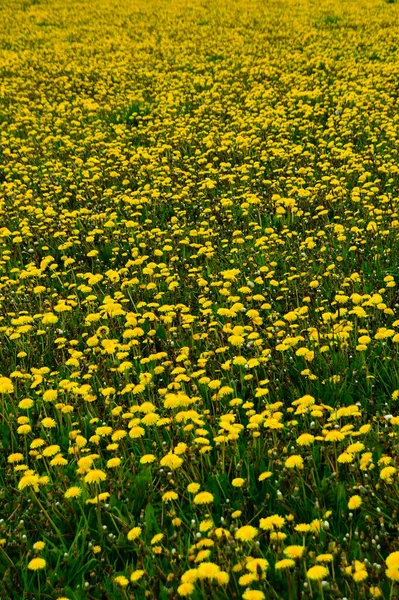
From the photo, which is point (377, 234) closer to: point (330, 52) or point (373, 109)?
point (373, 109)

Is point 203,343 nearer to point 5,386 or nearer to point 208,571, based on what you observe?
point 5,386

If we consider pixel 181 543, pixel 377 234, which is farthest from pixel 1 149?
pixel 181 543

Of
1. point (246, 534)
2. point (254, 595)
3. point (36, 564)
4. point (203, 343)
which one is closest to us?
point (254, 595)

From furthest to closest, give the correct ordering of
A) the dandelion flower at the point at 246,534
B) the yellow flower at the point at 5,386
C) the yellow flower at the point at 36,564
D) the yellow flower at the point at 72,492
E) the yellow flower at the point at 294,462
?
the yellow flower at the point at 5,386, the yellow flower at the point at 72,492, the yellow flower at the point at 294,462, the yellow flower at the point at 36,564, the dandelion flower at the point at 246,534

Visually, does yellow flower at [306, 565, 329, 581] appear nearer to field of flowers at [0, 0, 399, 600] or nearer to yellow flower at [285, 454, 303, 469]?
field of flowers at [0, 0, 399, 600]

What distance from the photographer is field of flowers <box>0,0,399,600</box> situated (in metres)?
2.65

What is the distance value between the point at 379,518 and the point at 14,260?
4970 mm

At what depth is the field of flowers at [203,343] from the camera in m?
2.65

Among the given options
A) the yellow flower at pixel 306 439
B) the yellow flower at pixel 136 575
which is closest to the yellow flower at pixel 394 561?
the yellow flower at pixel 306 439

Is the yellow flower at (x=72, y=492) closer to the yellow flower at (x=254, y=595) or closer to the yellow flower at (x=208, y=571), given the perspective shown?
the yellow flower at (x=208, y=571)

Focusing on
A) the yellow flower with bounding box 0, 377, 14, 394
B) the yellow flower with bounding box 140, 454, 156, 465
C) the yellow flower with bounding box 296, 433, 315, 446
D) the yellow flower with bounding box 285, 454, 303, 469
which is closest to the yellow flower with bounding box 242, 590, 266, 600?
the yellow flower with bounding box 285, 454, 303, 469

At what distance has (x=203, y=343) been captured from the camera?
452 cm

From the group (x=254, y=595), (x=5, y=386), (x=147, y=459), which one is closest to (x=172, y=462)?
(x=147, y=459)

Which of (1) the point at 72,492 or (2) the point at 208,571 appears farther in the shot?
(1) the point at 72,492
